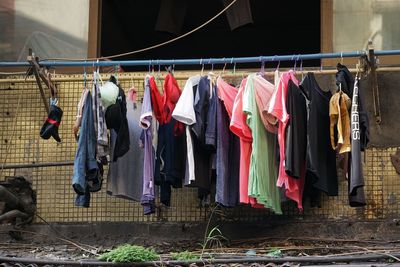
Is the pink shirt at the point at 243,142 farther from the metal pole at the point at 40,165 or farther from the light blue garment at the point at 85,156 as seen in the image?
the metal pole at the point at 40,165

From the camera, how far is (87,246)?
28.0ft

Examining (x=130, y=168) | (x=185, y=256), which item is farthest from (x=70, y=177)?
(x=185, y=256)

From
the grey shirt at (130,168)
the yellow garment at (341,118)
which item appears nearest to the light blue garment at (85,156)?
the grey shirt at (130,168)

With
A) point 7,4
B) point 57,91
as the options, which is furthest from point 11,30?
point 57,91

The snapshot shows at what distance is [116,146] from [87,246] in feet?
4.05

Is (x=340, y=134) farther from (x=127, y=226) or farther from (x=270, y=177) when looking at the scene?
(x=127, y=226)

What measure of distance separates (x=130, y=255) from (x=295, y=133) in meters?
1.83

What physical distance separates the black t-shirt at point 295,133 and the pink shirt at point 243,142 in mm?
401

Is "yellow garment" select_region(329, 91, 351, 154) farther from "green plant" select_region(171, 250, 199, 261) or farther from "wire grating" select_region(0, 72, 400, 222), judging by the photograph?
"green plant" select_region(171, 250, 199, 261)

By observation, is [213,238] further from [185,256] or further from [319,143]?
[319,143]

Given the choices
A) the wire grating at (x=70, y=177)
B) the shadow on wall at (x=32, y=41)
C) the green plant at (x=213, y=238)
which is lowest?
the green plant at (x=213, y=238)

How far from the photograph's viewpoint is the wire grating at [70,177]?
8.55 meters

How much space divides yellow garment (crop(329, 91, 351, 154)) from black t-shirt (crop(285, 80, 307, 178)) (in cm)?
26

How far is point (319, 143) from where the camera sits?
305 inches
